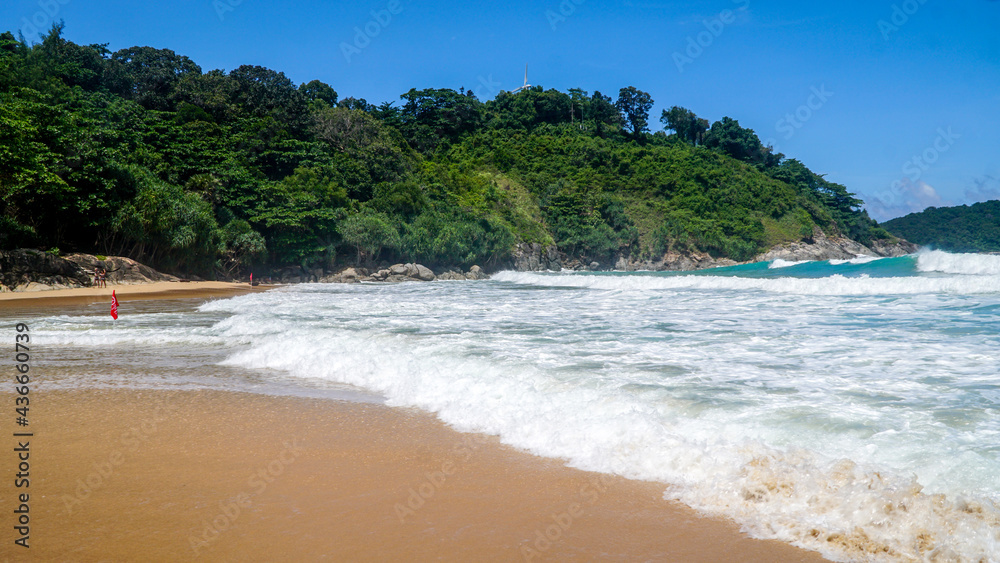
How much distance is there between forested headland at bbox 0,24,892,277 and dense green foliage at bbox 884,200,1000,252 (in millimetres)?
11164

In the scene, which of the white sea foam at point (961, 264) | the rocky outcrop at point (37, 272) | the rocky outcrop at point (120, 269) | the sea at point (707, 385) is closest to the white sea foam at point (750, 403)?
the sea at point (707, 385)

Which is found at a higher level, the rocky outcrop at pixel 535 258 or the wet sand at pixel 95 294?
the rocky outcrop at pixel 535 258

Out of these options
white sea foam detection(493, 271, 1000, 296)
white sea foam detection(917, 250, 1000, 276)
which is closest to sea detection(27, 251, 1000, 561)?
white sea foam detection(493, 271, 1000, 296)

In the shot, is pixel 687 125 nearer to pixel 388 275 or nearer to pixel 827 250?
pixel 827 250

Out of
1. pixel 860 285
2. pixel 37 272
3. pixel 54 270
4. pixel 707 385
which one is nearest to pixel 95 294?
pixel 37 272

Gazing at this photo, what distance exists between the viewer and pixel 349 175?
43.7 m

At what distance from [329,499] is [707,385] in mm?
3842

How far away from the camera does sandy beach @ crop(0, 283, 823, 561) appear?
262 centimetres

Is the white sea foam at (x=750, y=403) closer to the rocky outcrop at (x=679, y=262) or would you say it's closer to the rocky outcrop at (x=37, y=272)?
the rocky outcrop at (x=37, y=272)

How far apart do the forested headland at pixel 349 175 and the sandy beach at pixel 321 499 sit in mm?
22725

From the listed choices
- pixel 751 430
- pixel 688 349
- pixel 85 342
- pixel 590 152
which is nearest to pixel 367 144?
pixel 590 152

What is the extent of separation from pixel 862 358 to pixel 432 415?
5.31 meters

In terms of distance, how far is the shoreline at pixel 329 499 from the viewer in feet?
8.63

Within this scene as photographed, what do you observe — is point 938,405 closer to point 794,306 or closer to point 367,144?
point 794,306
